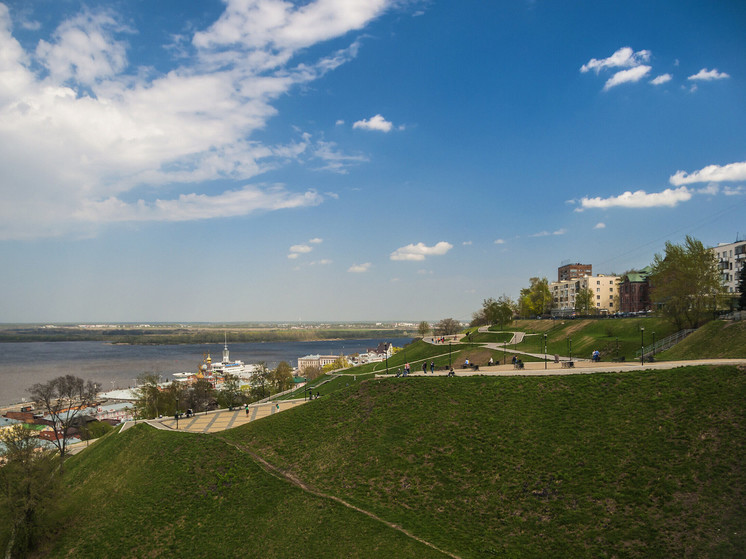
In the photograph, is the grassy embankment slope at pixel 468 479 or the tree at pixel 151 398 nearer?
the grassy embankment slope at pixel 468 479

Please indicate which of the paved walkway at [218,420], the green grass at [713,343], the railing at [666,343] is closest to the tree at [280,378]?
the paved walkway at [218,420]

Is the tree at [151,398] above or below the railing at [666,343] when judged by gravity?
below

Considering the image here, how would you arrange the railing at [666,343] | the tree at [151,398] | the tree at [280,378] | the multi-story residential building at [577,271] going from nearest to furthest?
1. the railing at [666,343]
2. the tree at [151,398]
3. the tree at [280,378]
4. the multi-story residential building at [577,271]

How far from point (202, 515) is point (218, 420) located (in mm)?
17422

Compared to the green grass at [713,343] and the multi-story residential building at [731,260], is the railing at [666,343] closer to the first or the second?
the green grass at [713,343]

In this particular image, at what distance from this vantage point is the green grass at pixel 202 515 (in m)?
20.8

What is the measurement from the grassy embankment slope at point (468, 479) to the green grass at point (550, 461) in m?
0.07

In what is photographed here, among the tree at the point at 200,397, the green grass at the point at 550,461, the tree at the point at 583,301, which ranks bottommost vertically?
the tree at the point at 200,397

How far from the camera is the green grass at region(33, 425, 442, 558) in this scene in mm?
20750

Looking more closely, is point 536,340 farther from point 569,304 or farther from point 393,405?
point 569,304

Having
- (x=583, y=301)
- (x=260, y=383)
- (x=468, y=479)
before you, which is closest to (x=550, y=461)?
(x=468, y=479)

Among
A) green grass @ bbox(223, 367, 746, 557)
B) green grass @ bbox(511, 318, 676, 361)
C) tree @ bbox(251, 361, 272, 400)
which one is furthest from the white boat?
green grass @ bbox(223, 367, 746, 557)

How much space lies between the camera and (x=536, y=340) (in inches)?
2440

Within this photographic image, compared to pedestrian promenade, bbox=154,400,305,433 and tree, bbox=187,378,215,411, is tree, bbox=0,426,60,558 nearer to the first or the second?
pedestrian promenade, bbox=154,400,305,433
